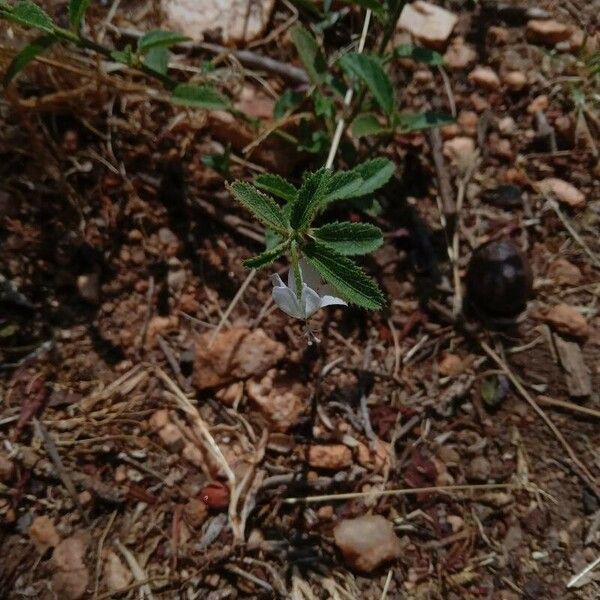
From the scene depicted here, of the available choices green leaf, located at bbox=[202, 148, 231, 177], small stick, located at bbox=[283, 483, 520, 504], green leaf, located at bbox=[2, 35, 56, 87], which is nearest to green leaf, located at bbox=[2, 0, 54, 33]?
green leaf, located at bbox=[2, 35, 56, 87]

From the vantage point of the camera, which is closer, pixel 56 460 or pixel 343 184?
pixel 343 184

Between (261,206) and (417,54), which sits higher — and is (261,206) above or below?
below

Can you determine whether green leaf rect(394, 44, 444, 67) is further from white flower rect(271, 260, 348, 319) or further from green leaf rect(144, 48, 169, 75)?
white flower rect(271, 260, 348, 319)

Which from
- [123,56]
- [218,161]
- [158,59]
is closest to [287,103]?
[218,161]

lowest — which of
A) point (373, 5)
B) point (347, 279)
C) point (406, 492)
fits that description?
point (406, 492)

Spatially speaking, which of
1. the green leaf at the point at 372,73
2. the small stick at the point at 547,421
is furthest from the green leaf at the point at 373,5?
the small stick at the point at 547,421

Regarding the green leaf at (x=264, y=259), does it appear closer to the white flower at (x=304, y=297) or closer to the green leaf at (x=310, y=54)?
the white flower at (x=304, y=297)

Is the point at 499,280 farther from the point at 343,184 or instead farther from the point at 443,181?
the point at 343,184

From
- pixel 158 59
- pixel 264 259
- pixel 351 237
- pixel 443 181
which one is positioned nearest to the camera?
pixel 264 259
